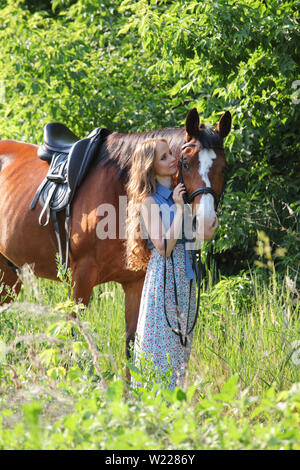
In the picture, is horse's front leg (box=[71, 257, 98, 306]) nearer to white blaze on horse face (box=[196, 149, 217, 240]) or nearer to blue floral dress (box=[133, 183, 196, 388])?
blue floral dress (box=[133, 183, 196, 388])

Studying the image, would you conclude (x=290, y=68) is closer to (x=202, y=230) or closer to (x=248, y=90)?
(x=248, y=90)

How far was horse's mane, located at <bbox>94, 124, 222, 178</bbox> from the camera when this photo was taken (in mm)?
3332

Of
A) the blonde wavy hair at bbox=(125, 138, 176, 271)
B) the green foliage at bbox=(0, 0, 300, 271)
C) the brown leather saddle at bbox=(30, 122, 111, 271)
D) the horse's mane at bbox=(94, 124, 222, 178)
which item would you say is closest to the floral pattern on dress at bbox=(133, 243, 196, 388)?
the blonde wavy hair at bbox=(125, 138, 176, 271)

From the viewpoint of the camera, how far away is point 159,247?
3.22 m

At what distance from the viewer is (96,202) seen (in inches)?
155

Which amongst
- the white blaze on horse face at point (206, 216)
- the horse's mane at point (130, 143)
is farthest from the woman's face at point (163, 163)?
the white blaze on horse face at point (206, 216)

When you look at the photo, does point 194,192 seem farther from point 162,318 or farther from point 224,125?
point 162,318

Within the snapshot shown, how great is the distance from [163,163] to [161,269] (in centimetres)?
56

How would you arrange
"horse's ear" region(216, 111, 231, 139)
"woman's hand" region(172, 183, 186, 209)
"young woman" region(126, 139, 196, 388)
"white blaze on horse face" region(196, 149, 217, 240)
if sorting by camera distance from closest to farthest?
"white blaze on horse face" region(196, 149, 217, 240) < "woman's hand" region(172, 183, 186, 209) < "young woman" region(126, 139, 196, 388) < "horse's ear" region(216, 111, 231, 139)

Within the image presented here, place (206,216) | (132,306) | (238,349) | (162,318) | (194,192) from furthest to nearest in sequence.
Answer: (132,306) < (238,349) < (162,318) < (194,192) < (206,216)

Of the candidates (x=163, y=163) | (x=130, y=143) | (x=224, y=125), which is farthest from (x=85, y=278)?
(x=224, y=125)

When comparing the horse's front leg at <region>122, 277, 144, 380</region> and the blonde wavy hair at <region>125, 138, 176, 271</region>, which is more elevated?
the blonde wavy hair at <region>125, 138, 176, 271</region>

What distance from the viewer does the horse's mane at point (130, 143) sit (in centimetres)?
333
